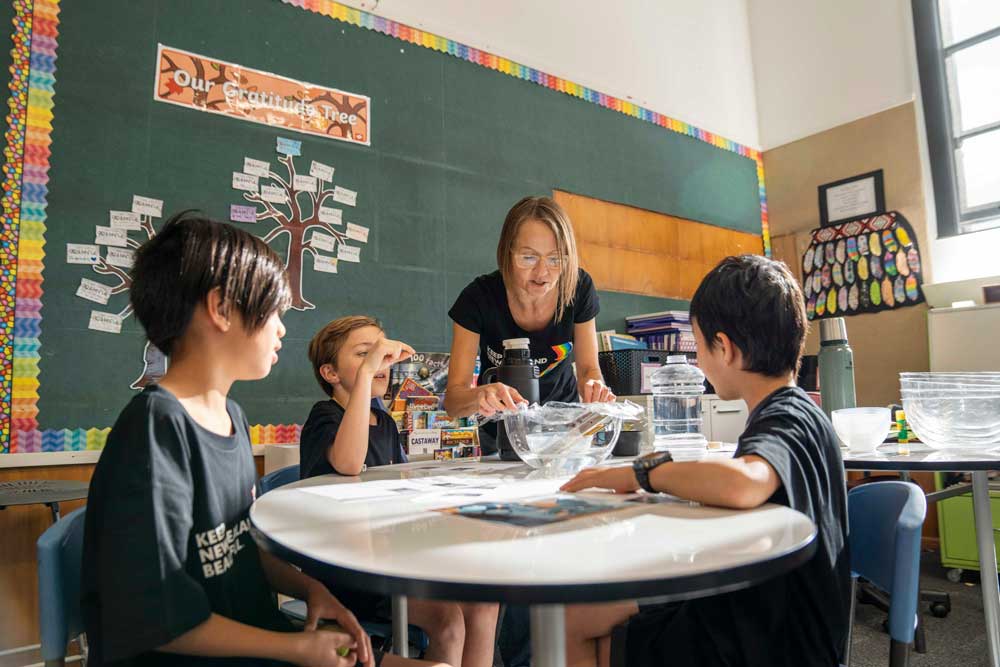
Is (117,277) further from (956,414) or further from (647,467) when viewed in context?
(956,414)

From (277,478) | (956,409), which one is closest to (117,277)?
(277,478)

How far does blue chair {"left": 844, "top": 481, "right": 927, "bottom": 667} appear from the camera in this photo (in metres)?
0.89

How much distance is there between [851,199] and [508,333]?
10.9ft

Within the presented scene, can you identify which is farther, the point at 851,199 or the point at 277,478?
the point at 851,199

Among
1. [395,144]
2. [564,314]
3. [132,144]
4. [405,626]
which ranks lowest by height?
[405,626]

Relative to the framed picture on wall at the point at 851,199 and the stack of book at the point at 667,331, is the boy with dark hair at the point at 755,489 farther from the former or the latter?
the framed picture on wall at the point at 851,199

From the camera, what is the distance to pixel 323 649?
0.76 metres

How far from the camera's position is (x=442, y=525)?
75 centimetres

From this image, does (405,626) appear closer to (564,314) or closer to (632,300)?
(564,314)

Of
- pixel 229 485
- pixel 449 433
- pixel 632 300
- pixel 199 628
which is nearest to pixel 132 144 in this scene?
pixel 449 433

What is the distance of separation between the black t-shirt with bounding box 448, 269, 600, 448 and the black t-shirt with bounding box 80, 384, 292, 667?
40.2 inches

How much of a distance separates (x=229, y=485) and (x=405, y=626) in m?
0.47

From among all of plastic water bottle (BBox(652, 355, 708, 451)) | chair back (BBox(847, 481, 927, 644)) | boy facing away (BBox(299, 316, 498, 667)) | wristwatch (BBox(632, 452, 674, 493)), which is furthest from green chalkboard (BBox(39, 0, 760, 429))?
chair back (BBox(847, 481, 927, 644))

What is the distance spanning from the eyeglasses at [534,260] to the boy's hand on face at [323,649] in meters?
1.17
